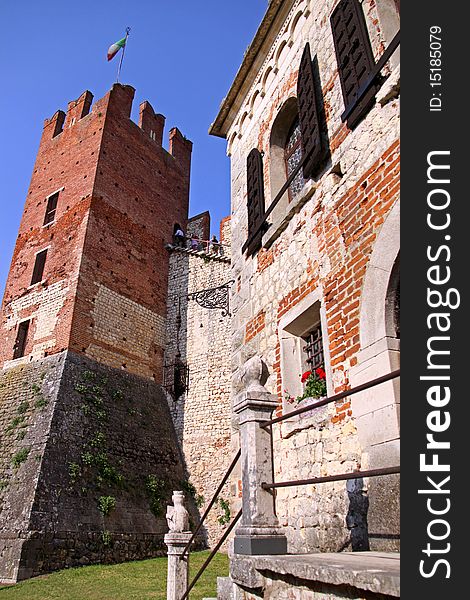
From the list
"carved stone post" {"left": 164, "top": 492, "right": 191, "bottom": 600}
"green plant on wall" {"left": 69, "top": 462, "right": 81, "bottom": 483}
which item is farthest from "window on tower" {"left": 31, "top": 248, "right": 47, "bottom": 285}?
"carved stone post" {"left": 164, "top": 492, "right": 191, "bottom": 600}

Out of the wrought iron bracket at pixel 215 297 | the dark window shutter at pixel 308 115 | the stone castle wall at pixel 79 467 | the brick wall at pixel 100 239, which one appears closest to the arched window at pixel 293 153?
the dark window shutter at pixel 308 115

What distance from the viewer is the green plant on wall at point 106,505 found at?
39.5 feet

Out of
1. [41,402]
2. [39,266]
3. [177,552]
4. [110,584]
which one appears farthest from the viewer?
[39,266]

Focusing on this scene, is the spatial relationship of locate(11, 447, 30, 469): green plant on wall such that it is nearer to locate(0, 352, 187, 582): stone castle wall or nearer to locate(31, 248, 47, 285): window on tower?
locate(0, 352, 187, 582): stone castle wall

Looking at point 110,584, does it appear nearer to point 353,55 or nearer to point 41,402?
point 41,402

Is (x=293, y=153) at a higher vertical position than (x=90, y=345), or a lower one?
higher

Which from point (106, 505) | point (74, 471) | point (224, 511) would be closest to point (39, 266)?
point (74, 471)

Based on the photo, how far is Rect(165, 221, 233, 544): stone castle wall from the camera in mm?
16047

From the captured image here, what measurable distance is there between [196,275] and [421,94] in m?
17.7

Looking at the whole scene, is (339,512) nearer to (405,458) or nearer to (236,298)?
(405,458)

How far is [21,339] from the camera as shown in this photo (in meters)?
16.8

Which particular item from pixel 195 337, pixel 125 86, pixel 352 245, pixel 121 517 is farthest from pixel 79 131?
pixel 352 245

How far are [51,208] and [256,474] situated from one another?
62.0ft

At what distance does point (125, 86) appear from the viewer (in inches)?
850
